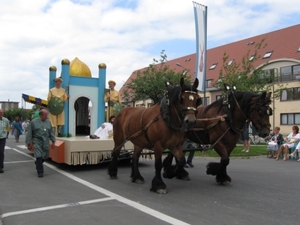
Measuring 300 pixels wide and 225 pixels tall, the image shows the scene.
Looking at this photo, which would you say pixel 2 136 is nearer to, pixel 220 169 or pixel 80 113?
pixel 80 113

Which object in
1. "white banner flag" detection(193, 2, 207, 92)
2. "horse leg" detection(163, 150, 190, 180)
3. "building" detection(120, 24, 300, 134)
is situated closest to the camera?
"horse leg" detection(163, 150, 190, 180)

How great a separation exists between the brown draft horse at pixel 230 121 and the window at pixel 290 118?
102ft

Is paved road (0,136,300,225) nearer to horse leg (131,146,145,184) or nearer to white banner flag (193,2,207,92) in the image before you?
horse leg (131,146,145,184)

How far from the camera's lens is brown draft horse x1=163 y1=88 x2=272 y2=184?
6.24 m

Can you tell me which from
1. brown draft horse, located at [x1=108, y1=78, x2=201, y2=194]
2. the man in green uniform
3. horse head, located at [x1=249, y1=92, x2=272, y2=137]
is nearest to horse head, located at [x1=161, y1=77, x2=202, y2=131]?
brown draft horse, located at [x1=108, y1=78, x2=201, y2=194]

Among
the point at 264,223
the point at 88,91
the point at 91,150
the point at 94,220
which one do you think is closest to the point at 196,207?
the point at 264,223

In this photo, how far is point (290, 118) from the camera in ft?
115

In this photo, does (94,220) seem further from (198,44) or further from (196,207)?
(198,44)

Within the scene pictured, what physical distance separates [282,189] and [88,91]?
25.1ft

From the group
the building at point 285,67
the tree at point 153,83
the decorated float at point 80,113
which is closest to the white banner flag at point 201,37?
the decorated float at point 80,113

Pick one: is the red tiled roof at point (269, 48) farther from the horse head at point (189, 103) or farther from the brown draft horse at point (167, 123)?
the horse head at point (189, 103)

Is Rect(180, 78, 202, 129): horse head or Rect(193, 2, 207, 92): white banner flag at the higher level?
Rect(193, 2, 207, 92): white banner flag

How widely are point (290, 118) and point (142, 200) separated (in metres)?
33.4

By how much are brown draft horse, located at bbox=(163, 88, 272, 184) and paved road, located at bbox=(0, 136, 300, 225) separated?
2.16 feet
